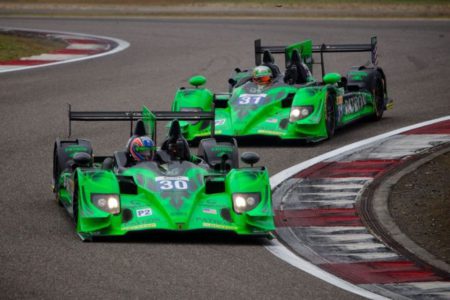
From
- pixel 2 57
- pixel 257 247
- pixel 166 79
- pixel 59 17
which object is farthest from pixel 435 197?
pixel 59 17

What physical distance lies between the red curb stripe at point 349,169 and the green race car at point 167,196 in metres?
2.94

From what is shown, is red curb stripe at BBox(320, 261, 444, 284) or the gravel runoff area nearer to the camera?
red curb stripe at BBox(320, 261, 444, 284)

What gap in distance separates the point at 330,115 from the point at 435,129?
77.6 inches

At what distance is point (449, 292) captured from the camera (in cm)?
1080

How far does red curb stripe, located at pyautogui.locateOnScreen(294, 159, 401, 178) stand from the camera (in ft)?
53.9

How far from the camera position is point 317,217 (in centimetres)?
1398

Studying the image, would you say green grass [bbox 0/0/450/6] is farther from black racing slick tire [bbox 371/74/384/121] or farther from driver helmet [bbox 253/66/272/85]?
driver helmet [bbox 253/66/272/85]

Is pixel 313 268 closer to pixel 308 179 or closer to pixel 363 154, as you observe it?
pixel 308 179

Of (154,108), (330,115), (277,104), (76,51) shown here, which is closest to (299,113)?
(277,104)

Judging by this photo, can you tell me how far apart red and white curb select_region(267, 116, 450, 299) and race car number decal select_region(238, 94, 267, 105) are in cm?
153

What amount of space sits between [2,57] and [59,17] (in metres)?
14.0

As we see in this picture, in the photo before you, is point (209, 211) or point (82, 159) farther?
point (82, 159)

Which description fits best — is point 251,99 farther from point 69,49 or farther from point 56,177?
point 69,49

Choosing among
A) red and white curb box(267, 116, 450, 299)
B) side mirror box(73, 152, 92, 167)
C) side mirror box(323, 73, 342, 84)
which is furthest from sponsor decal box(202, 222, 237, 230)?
side mirror box(323, 73, 342, 84)
